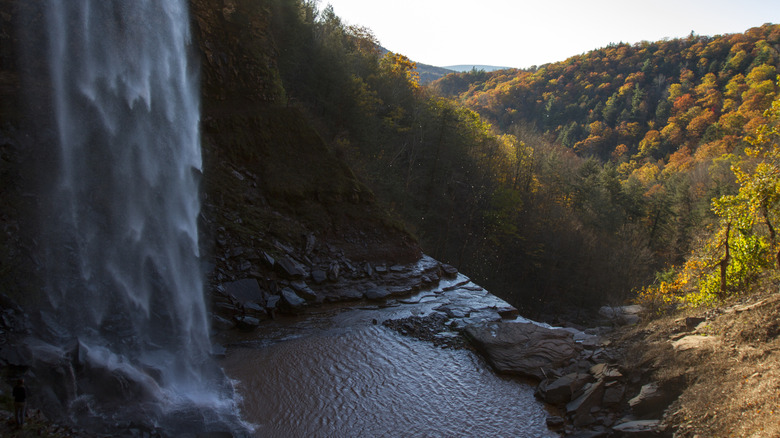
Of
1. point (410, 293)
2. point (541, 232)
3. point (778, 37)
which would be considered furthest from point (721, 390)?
point (778, 37)

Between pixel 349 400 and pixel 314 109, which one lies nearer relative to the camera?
pixel 349 400

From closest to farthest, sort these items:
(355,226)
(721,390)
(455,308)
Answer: (721,390)
(455,308)
(355,226)

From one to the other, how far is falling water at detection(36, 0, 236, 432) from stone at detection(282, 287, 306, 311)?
9.18ft

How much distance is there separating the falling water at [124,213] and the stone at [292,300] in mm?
2797

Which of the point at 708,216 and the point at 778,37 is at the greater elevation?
the point at 778,37

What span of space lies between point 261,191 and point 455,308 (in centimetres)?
963

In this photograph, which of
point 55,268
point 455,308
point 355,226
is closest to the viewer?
point 55,268

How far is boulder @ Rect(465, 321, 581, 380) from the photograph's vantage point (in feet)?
38.8

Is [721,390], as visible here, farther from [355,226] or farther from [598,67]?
[598,67]

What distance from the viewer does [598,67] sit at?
9638 cm

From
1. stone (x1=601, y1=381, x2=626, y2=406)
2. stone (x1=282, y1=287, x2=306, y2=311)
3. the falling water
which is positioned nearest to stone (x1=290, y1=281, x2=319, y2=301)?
stone (x1=282, y1=287, x2=306, y2=311)

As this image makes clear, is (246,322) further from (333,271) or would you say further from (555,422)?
(555,422)

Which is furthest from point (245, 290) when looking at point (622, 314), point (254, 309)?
point (622, 314)

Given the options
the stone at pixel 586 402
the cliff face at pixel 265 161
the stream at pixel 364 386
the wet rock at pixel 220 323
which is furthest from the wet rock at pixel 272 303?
the stone at pixel 586 402
